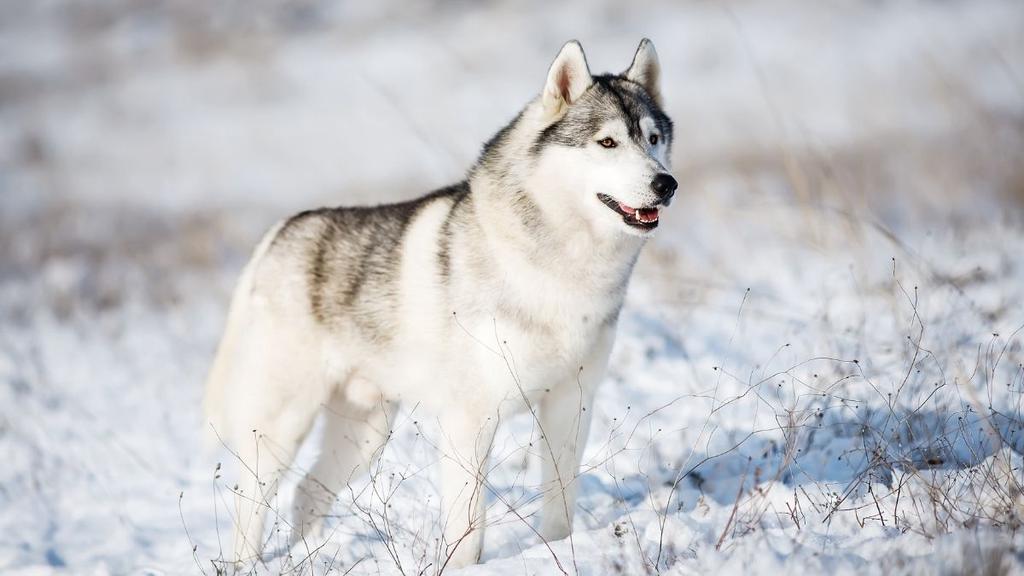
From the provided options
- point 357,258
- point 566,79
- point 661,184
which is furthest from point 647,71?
point 357,258

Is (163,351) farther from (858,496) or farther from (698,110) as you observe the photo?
(698,110)

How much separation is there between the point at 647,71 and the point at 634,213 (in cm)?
104

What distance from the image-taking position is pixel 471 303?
133 inches

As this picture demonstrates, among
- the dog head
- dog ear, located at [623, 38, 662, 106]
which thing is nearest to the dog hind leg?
the dog head

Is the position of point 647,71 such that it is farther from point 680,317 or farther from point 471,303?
point 680,317

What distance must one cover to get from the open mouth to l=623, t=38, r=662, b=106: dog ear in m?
0.91

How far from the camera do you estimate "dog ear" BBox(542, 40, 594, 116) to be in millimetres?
3438

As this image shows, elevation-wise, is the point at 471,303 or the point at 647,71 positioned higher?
the point at 647,71

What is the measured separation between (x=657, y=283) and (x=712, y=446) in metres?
3.16

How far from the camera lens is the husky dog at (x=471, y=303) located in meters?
3.29

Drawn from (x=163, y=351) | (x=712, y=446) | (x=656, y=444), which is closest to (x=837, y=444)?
(x=712, y=446)

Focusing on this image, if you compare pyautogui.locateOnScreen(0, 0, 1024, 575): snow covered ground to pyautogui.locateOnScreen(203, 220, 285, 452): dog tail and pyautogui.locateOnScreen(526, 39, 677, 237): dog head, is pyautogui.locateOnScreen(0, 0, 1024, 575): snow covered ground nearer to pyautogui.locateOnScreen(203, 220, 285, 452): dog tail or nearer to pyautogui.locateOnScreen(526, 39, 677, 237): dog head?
pyautogui.locateOnScreen(203, 220, 285, 452): dog tail

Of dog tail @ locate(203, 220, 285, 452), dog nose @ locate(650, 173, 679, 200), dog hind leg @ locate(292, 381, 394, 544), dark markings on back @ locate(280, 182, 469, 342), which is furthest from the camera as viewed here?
dog hind leg @ locate(292, 381, 394, 544)

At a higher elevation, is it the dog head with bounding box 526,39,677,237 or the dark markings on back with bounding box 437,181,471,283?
the dog head with bounding box 526,39,677,237
